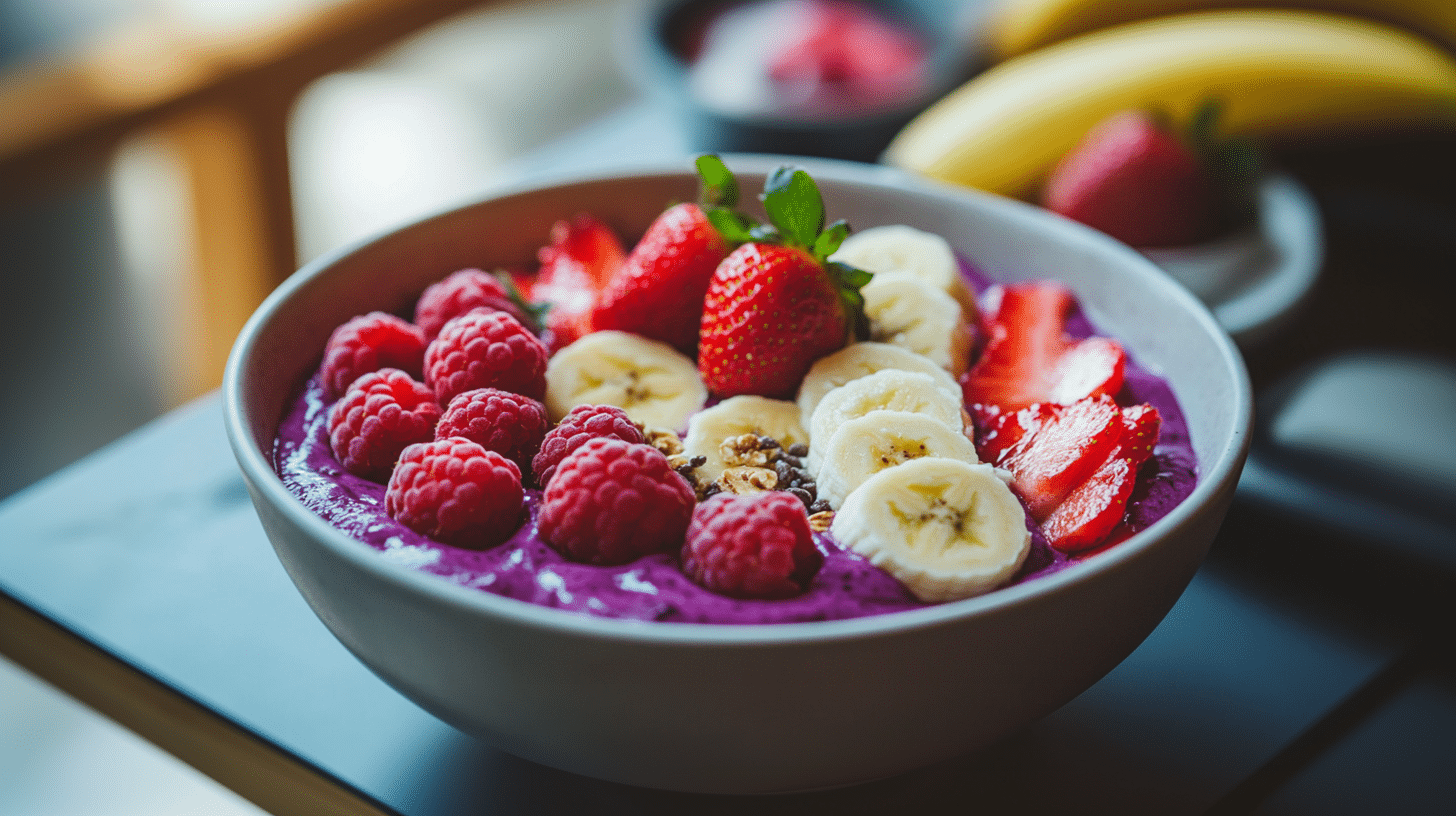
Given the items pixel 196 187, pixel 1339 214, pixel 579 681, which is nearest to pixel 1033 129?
pixel 1339 214

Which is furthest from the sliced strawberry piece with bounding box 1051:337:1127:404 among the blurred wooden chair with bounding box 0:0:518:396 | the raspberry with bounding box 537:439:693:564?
the blurred wooden chair with bounding box 0:0:518:396

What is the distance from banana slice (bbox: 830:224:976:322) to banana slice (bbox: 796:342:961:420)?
134 millimetres

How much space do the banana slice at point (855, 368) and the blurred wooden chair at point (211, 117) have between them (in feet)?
5.70

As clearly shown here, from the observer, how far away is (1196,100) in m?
1.70

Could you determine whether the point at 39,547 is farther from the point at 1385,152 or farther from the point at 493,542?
the point at 1385,152

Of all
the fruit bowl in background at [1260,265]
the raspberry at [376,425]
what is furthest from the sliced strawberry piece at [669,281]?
the fruit bowl in background at [1260,265]

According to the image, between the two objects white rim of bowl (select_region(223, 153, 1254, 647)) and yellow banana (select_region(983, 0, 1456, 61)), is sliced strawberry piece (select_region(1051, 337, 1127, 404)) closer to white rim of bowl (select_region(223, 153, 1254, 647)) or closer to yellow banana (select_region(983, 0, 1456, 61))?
white rim of bowl (select_region(223, 153, 1254, 647))

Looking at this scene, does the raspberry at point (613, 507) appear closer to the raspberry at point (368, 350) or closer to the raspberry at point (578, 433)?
the raspberry at point (578, 433)

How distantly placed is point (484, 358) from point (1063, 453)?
473mm

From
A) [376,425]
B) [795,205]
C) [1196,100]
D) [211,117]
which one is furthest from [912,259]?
[211,117]

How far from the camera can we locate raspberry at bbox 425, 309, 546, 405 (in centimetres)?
97

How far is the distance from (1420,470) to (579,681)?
96cm

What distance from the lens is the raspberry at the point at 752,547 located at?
0.76 m

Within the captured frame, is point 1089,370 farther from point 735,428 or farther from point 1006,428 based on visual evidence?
point 735,428
